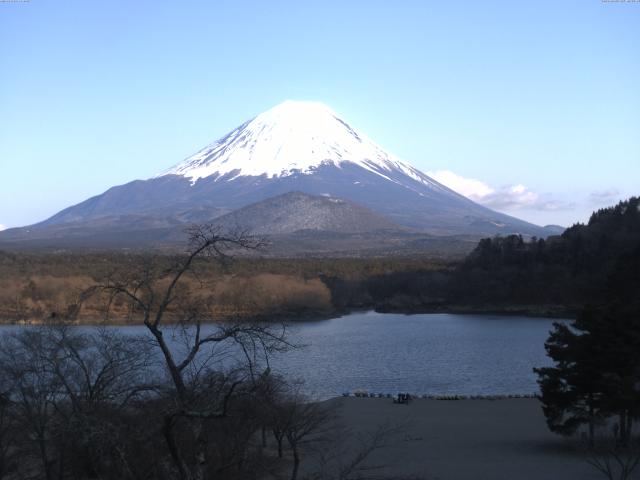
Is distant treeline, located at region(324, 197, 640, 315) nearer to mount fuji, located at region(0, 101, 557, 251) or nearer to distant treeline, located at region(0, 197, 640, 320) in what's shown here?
distant treeline, located at region(0, 197, 640, 320)

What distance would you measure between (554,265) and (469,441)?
3281 cm

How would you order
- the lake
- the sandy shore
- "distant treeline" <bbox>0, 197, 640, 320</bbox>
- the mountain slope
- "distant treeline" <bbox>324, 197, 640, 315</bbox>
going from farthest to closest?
the mountain slope → "distant treeline" <bbox>324, 197, 640, 315</bbox> → "distant treeline" <bbox>0, 197, 640, 320</bbox> → the lake → the sandy shore

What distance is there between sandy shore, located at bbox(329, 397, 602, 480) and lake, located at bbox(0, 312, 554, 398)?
171 centimetres

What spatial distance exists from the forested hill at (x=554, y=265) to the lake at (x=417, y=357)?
602 centimetres

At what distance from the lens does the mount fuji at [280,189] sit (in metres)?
119

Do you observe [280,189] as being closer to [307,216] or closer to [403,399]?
[307,216]

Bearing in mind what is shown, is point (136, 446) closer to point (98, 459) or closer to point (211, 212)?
point (98, 459)

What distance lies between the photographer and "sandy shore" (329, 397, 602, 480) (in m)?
10.7

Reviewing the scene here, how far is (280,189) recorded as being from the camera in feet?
449

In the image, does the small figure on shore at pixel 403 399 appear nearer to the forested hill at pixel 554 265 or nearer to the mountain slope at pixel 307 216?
the forested hill at pixel 554 265

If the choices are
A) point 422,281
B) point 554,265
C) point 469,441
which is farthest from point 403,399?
point 422,281

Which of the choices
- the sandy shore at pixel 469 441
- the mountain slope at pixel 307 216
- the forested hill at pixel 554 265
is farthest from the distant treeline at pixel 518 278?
the mountain slope at pixel 307 216

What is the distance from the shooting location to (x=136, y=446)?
5.12 metres

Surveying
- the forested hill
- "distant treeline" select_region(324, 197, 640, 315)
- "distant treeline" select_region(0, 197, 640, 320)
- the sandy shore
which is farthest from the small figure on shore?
"distant treeline" select_region(324, 197, 640, 315)
